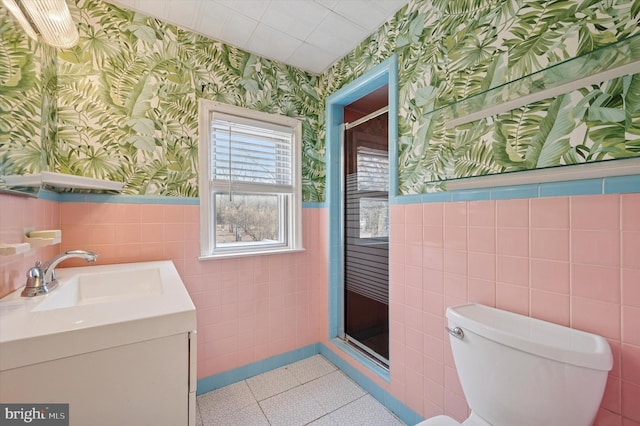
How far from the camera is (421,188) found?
1.44 m

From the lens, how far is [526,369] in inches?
33.3

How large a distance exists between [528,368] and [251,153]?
1.96 meters

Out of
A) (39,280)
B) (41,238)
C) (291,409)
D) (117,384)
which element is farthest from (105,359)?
(291,409)

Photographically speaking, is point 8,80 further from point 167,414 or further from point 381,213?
point 381,213

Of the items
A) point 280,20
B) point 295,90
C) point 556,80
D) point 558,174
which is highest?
point 280,20

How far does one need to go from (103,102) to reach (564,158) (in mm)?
2295

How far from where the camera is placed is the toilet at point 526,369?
77 cm

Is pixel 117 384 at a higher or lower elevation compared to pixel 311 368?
higher

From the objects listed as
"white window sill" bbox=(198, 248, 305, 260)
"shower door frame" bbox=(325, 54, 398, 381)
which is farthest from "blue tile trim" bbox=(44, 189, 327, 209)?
"shower door frame" bbox=(325, 54, 398, 381)

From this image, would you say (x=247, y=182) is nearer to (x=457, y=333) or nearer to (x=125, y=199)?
(x=125, y=199)

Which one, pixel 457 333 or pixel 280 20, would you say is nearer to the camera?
pixel 457 333

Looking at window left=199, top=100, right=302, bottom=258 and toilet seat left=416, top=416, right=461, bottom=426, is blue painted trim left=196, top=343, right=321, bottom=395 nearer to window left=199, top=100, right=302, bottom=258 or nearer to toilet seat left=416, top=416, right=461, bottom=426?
window left=199, top=100, right=302, bottom=258

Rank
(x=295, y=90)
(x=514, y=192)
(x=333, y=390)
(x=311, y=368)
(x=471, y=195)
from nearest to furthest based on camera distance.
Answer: (x=514, y=192) < (x=471, y=195) < (x=333, y=390) < (x=311, y=368) < (x=295, y=90)

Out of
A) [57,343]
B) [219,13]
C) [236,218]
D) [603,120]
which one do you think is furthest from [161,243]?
[603,120]
